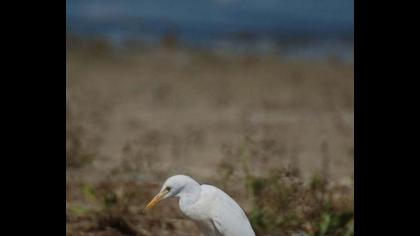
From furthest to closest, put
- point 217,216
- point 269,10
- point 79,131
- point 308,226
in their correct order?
point 269,10
point 79,131
point 308,226
point 217,216

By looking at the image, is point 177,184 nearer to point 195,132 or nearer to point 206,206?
point 206,206

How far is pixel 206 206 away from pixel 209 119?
218 inches

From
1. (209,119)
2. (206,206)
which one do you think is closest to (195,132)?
(209,119)

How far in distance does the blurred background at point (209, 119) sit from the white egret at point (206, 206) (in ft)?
2.19

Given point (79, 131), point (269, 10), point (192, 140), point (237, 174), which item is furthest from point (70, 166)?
point (269, 10)

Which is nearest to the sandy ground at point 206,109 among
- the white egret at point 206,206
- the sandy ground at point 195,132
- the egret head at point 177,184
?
the sandy ground at point 195,132

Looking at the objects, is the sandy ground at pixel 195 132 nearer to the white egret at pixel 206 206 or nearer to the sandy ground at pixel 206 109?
the sandy ground at pixel 206 109

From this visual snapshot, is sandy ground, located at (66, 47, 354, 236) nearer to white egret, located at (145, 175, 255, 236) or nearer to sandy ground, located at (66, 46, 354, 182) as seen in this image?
sandy ground, located at (66, 46, 354, 182)

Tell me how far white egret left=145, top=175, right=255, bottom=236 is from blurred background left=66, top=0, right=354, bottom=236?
668mm

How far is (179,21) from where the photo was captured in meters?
20.3

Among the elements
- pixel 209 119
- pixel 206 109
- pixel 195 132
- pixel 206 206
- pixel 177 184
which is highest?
pixel 206 109

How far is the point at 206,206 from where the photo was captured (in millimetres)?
4121
